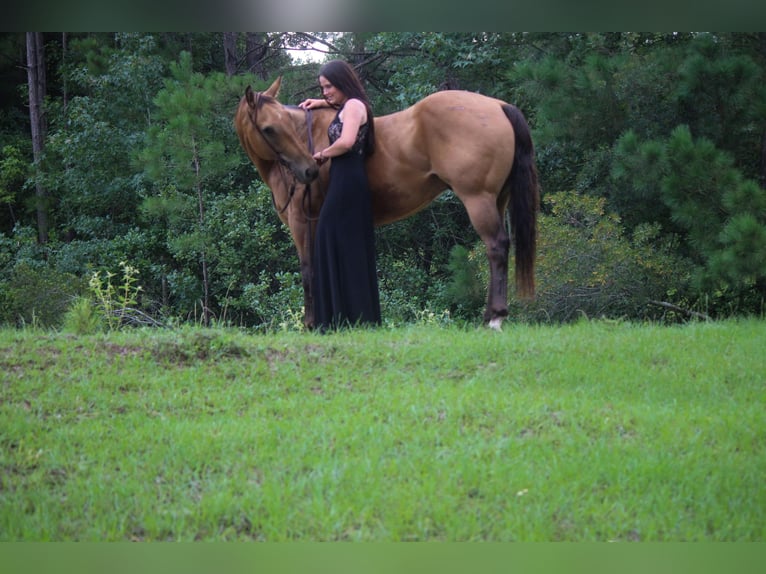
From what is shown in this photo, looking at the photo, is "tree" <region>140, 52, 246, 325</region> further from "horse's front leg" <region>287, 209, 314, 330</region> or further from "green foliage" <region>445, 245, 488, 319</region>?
"horse's front leg" <region>287, 209, 314, 330</region>

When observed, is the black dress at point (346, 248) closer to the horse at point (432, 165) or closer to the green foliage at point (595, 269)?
the horse at point (432, 165)

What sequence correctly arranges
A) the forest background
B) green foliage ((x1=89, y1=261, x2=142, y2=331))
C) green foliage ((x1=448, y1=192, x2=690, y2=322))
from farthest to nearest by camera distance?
green foliage ((x1=448, y1=192, x2=690, y2=322)), the forest background, green foliage ((x1=89, y1=261, x2=142, y2=331))

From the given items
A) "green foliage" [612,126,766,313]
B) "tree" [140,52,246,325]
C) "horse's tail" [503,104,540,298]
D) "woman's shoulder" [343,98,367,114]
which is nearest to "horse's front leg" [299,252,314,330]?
"woman's shoulder" [343,98,367,114]

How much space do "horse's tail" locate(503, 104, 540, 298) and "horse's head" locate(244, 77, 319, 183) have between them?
55.7 inches

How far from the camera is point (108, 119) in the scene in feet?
45.6

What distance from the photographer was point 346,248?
5.50 metres

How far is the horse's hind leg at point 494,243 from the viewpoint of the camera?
211 inches

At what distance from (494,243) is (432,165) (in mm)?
768

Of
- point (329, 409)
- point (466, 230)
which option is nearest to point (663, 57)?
point (466, 230)

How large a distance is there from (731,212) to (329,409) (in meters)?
5.22

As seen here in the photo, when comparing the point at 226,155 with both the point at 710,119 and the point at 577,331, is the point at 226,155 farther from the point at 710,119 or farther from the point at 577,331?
the point at 577,331

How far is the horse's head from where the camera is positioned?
5516 mm

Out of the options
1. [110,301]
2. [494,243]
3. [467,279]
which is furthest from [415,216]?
[494,243]

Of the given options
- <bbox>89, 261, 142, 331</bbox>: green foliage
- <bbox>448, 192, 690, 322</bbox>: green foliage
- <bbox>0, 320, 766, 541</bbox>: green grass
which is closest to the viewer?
<bbox>0, 320, 766, 541</bbox>: green grass
